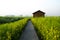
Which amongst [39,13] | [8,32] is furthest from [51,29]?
[39,13]

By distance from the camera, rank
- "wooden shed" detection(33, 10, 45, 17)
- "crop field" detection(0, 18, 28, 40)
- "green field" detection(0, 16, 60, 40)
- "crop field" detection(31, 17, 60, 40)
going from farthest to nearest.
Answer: "wooden shed" detection(33, 10, 45, 17), "crop field" detection(31, 17, 60, 40), "green field" detection(0, 16, 60, 40), "crop field" detection(0, 18, 28, 40)

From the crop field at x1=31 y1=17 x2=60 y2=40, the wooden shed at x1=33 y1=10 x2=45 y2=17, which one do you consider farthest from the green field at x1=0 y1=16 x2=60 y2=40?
the wooden shed at x1=33 y1=10 x2=45 y2=17

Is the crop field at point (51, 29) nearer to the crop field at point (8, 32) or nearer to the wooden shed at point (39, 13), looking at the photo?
the crop field at point (8, 32)

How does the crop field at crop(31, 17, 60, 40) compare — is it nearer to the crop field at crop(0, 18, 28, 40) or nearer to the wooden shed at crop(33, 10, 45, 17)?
the crop field at crop(0, 18, 28, 40)

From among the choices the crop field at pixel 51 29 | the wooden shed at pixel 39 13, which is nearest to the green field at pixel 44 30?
the crop field at pixel 51 29

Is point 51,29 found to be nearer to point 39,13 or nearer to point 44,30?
point 44,30

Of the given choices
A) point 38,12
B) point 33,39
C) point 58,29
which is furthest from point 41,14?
point 58,29

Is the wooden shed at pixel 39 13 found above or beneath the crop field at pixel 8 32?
beneath

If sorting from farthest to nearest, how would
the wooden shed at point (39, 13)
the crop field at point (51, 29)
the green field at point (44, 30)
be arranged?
the wooden shed at point (39, 13), the crop field at point (51, 29), the green field at point (44, 30)

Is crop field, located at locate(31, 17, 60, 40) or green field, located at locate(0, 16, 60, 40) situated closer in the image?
Answer: green field, located at locate(0, 16, 60, 40)

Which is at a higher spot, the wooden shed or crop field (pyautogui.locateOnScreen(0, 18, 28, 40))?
crop field (pyautogui.locateOnScreen(0, 18, 28, 40))

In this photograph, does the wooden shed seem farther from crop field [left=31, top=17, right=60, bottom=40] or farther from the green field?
crop field [left=31, top=17, right=60, bottom=40]

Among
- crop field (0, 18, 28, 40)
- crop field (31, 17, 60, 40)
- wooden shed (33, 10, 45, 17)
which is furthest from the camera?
wooden shed (33, 10, 45, 17)

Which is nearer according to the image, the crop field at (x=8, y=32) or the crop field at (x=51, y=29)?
the crop field at (x=8, y=32)
